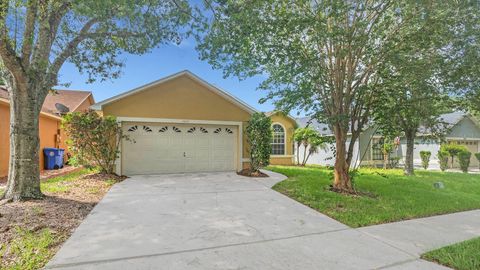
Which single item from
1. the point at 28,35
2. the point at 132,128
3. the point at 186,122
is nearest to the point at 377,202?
the point at 186,122

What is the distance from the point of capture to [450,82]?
6984 mm

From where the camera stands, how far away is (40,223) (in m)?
4.55

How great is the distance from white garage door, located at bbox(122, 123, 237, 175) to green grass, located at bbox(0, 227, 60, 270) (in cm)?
641

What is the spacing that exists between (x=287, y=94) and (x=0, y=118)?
10755 millimetres

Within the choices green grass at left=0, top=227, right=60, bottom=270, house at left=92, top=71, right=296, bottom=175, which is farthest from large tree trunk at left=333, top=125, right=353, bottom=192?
green grass at left=0, top=227, right=60, bottom=270

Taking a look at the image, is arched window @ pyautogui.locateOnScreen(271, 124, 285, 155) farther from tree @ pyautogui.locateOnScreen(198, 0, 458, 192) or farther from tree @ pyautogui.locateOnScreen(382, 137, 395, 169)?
tree @ pyautogui.locateOnScreen(198, 0, 458, 192)

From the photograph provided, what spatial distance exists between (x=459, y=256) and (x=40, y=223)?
6786mm

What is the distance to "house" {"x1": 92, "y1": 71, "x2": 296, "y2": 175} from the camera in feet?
34.3

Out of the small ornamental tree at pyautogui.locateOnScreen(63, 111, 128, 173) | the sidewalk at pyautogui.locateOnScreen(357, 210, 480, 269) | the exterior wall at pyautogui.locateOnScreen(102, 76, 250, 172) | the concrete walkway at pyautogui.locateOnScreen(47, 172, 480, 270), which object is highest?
the exterior wall at pyautogui.locateOnScreen(102, 76, 250, 172)

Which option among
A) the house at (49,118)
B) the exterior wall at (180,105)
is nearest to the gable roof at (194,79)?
the exterior wall at (180,105)

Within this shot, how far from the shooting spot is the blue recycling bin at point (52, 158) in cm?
1257

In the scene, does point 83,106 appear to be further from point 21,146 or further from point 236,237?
point 236,237

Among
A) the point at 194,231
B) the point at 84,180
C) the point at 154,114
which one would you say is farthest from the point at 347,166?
the point at 84,180

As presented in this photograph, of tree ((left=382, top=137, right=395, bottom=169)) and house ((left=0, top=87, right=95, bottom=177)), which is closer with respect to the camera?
house ((left=0, top=87, right=95, bottom=177))
